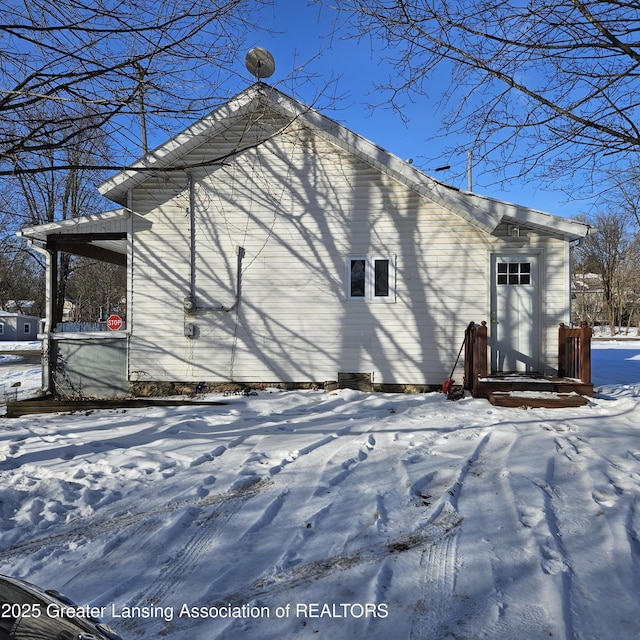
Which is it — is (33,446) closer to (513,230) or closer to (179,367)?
(179,367)

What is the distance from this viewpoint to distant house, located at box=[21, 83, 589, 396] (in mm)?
8797

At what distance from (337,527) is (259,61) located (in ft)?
24.8

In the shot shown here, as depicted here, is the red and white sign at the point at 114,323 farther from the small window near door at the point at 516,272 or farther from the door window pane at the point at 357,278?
the small window near door at the point at 516,272

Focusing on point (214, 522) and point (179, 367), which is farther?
point (179, 367)

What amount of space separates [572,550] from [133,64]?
17.9 feet

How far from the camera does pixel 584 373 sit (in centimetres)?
748

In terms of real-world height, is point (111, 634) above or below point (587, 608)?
above

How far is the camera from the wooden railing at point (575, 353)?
7.42m

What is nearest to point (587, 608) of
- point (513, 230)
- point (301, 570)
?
point (301, 570)

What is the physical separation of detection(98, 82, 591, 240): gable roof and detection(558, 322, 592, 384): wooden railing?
182cm

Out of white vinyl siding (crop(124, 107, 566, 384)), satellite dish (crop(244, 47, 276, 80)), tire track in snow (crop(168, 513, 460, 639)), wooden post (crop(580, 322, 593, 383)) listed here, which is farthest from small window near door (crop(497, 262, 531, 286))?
tire track in snow (crop(168, 513, 460, 639))

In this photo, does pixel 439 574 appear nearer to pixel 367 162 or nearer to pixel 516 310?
pixel 516 310

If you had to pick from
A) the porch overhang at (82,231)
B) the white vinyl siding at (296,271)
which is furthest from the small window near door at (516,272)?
the porch overhang at (82,231)

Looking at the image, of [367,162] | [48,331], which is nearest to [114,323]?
[48,331]
